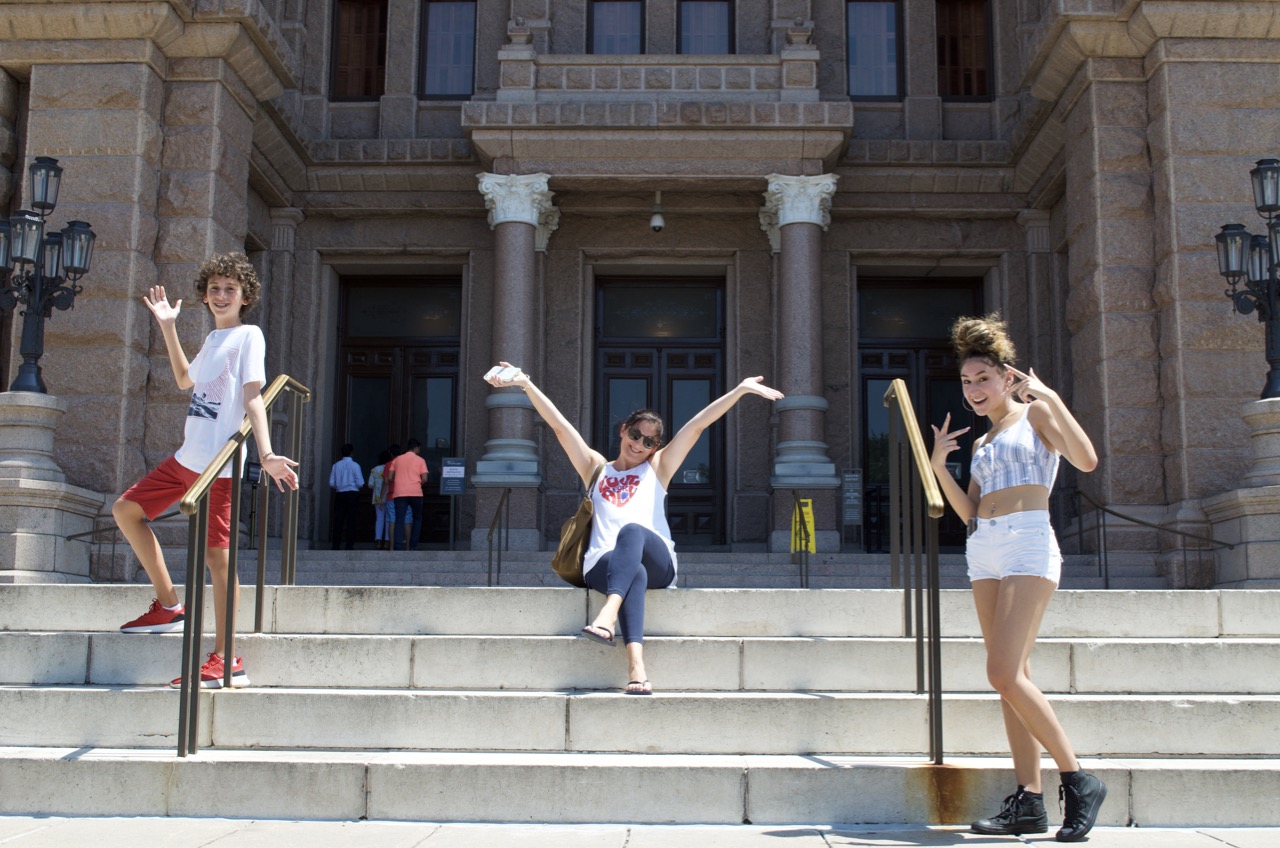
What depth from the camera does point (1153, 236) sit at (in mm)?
12461

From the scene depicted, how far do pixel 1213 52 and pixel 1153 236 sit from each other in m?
1.76

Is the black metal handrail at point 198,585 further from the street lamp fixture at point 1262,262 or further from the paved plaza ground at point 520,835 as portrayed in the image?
the street lamp fixture at point 1262,262

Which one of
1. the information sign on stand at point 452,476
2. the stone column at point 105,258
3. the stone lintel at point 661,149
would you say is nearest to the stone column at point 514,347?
the stone lintel at point 661,149

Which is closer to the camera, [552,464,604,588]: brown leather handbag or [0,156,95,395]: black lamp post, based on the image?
[552,464,604,588]: brown leather handbag

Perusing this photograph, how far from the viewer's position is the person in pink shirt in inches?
583

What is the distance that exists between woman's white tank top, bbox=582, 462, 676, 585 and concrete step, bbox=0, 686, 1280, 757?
0.87m

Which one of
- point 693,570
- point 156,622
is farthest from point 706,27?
point 156,622

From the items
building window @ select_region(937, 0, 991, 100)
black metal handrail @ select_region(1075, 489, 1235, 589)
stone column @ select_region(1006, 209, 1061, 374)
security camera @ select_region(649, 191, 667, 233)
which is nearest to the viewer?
black metal handrail @ select_region(1075, 489, 1235, 589)

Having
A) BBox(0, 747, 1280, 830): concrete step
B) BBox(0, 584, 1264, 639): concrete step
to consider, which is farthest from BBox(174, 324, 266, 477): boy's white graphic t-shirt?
BBox(0, 747, 1280, 830): concrete step

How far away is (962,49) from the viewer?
16.8 metres

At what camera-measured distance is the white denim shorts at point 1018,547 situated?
5.04 m

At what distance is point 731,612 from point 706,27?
1164cm

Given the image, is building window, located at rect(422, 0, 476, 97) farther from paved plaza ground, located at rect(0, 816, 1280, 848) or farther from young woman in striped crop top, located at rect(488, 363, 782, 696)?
paved plaza ground, located at rect(0, 816, 1280, 848)

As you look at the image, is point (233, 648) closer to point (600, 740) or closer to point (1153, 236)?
point (600, 740)
